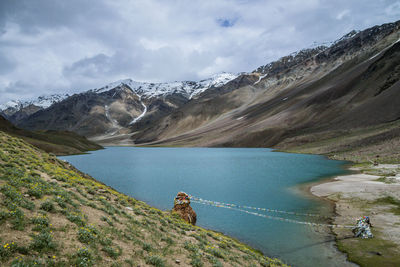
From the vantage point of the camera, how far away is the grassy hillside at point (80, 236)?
25.2ft

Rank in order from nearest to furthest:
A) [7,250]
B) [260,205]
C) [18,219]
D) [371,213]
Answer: [7,250]
[18,219]
[371,213]
[260,205]

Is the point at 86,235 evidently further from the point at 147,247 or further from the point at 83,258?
the point at 147,247

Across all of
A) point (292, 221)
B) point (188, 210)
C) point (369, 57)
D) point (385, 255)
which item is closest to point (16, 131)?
point (188, 210)

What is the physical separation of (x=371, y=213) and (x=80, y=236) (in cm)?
2572

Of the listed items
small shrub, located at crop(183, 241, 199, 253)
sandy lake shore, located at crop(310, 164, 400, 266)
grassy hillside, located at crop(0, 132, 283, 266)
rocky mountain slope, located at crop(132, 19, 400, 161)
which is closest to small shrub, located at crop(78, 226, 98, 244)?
grassy hillside, located at crop(0, 132, 283, 266)

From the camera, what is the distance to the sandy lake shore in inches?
647

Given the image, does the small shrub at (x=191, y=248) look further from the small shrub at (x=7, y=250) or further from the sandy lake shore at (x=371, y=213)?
the sandy lake shore at (x=371, y=213)

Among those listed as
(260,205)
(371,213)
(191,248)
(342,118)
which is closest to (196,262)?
(191,248)

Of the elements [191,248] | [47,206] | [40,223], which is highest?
[47,206]

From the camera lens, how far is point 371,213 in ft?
79.0

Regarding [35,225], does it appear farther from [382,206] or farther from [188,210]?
[382,206]

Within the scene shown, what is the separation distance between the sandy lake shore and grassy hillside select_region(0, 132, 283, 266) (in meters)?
7.38

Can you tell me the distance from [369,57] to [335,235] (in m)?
200

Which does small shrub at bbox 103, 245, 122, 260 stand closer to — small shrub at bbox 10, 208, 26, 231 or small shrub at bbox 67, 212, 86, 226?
small shrub at bbox 67, 212, 86, 226
